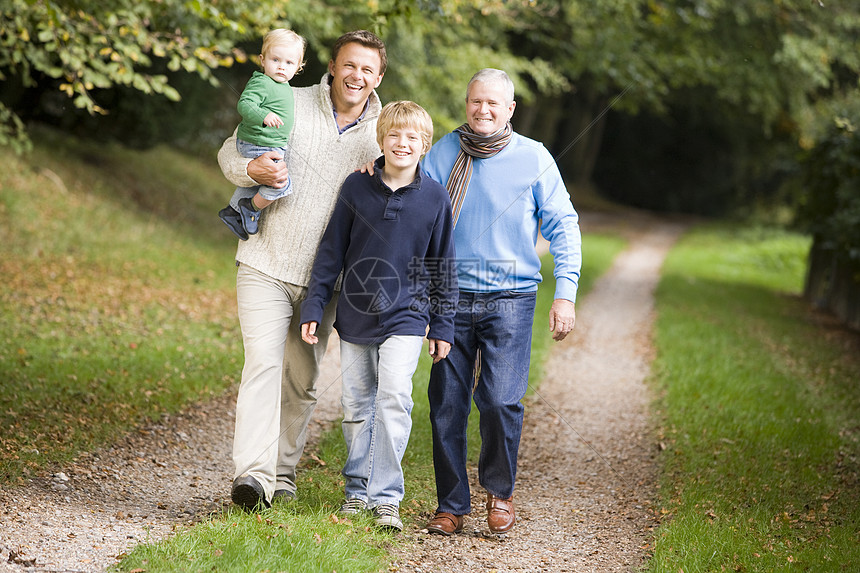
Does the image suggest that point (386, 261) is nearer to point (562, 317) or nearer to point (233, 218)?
point (233, 218)

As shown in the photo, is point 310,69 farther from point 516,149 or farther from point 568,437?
point 516,149

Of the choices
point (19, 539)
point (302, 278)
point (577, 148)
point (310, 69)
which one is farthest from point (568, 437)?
point (577, 148)

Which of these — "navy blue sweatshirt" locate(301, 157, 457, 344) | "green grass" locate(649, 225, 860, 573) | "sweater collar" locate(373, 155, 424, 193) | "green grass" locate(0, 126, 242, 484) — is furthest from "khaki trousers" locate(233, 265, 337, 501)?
"green grass" locate(649, 225, 860, 573)

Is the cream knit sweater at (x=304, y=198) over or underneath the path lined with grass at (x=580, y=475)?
over

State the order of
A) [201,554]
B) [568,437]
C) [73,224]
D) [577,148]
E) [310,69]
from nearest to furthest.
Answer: [201,554], [568,437], [73,224], [310,69], [577,148]

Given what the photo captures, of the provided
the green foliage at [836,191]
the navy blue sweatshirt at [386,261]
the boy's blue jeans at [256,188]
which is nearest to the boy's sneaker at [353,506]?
the navy blue sweatshirt at [386,261]

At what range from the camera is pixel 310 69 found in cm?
1470

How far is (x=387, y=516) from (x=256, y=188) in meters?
1.64

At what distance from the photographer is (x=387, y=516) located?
384 cm

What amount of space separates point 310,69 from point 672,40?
795 cm

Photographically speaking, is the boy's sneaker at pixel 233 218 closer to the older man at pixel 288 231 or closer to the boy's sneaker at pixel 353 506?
the older man at pixel 288 231

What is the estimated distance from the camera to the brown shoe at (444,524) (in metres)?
4.01

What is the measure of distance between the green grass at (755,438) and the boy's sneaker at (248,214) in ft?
7.99

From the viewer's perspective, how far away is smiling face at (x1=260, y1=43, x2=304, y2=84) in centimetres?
361
